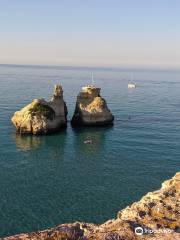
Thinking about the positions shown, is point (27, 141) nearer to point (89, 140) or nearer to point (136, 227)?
point (89, 140)

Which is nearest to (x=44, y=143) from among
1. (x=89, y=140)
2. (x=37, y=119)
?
(x=37, y=119)

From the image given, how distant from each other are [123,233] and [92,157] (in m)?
48.2

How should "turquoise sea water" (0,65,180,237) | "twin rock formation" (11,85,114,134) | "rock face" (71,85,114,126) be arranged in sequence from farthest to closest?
"rock face" (71,85,114,126) < "twin rock formation" (11,85,114,134) < "turquoise sea water" (0,65,180,237)

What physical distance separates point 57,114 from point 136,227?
67.8m

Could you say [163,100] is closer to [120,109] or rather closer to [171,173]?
[120,109]

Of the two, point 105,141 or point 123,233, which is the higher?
point 123,233

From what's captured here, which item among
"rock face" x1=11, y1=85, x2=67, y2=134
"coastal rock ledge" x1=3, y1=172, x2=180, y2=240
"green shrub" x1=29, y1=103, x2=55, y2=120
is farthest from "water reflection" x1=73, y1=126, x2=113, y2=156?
"coastal rock ledge" x1=3, y1=172, x2=180, y2=240

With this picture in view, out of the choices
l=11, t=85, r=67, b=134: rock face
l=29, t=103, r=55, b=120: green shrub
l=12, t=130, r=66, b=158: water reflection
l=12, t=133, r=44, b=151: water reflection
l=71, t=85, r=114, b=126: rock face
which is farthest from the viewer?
l=71, t=85, r=114, b=126: rock face

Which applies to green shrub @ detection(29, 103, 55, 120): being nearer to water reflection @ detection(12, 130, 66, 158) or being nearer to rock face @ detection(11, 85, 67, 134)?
rock face @ detection(11, 85, 67, 134)

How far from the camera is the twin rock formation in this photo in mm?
79562

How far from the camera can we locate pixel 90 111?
89312 millimetres

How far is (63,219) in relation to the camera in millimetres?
41062

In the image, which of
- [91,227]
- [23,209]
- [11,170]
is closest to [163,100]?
[11,170]

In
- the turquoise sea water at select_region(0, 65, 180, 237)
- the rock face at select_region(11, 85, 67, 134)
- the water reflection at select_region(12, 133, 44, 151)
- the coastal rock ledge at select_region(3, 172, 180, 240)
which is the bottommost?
the turquoise sea water at select_region(0, 65, 180, 237)
